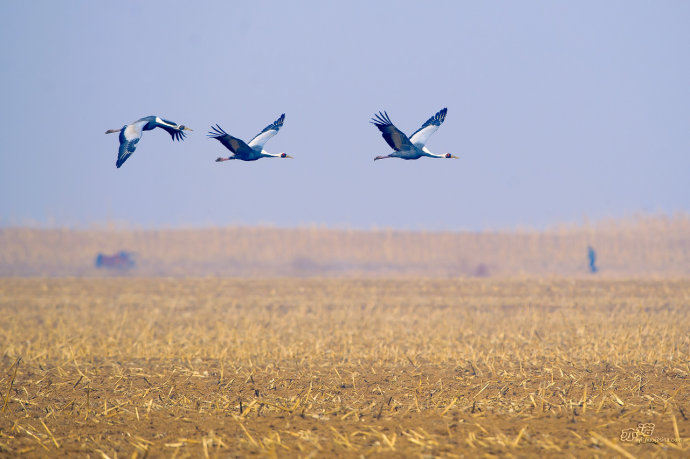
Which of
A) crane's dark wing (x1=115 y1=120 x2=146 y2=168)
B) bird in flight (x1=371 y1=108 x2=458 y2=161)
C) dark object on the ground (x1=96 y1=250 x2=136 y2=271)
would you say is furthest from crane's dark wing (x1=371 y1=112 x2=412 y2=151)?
dark object on the ground (x1=96 y1=250 x2=136 y2=271)

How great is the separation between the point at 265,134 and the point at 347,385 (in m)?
3.75

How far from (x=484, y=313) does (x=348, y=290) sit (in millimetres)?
9716

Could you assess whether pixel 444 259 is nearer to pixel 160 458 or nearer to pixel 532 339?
pixel 532 339

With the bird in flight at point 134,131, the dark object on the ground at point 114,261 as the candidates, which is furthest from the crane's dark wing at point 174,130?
the dark object on the ground at point 114,261

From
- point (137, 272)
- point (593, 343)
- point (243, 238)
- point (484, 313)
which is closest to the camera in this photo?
point (593, 343)

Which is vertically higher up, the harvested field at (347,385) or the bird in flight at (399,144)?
the bird in flight at (399,144)

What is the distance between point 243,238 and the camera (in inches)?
2758

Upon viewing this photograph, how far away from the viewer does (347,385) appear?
9.51 meters

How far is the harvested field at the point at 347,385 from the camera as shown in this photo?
660 cm

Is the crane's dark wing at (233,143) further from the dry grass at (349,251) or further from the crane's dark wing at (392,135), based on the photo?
the dry grass at (349,251)

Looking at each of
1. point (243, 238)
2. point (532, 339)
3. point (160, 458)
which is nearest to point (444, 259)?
point (243, 238)

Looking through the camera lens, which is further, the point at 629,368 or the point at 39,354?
the point at 39,354

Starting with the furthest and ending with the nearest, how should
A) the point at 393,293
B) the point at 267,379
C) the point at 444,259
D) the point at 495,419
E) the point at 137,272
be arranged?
1. the point at 444,259
2. the point at 137,272
3. the point at 393,293
4. the point at 267,379
5. the point at 495,419

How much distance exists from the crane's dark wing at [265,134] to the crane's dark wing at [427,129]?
1921 millimetres
